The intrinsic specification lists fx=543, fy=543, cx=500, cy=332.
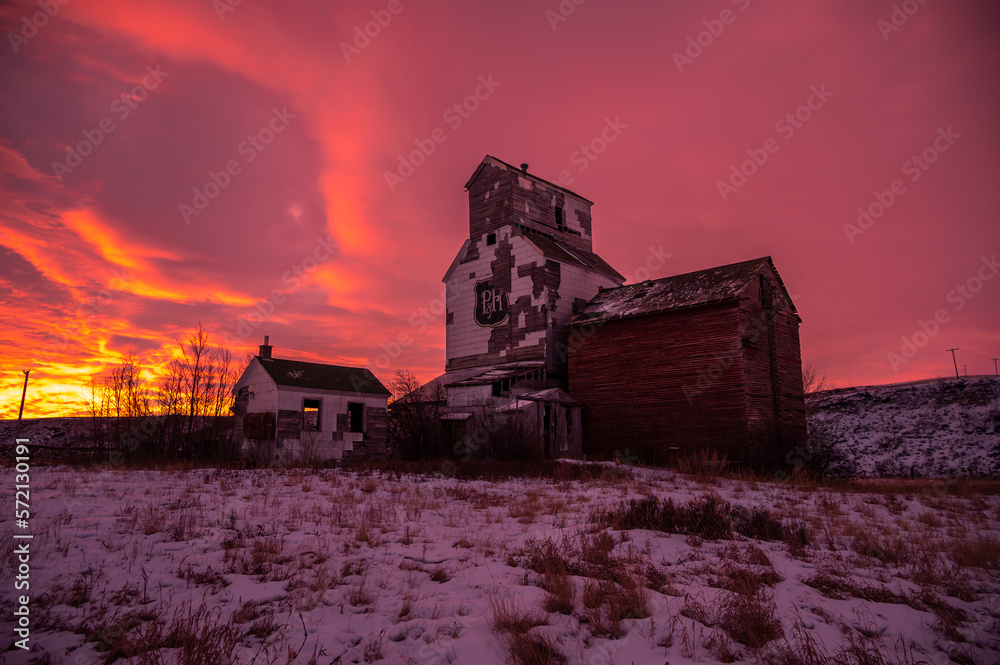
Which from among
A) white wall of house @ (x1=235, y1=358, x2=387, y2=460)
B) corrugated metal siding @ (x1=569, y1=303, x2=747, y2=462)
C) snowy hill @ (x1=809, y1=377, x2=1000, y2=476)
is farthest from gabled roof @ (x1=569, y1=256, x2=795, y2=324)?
white wall of house @ (x1=235, y1=358, x2=387, y2=460)

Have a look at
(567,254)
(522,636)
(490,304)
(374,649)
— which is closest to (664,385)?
(567,254)

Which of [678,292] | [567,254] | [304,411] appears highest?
[567,254]

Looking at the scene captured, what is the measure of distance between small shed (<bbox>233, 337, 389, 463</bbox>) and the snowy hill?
19737 millimetres

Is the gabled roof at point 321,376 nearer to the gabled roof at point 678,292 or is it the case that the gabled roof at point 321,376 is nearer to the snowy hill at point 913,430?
the gabled roof at point 678,292

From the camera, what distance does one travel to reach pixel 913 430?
1083 inches

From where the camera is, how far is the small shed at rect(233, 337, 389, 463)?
75.1ft

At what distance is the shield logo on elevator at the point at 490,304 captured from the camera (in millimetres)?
28691

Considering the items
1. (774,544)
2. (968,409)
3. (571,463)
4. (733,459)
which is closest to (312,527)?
(774,544)

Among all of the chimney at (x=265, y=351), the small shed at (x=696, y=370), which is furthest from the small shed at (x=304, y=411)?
the small shed at (x=696, y=370)

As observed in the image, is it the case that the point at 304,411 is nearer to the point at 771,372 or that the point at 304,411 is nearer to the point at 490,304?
the point at 490,304

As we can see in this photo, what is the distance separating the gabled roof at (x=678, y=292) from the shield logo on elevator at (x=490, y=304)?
13.1ft

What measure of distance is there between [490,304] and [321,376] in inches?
376

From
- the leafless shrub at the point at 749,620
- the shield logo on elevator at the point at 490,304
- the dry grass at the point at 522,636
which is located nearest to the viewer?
the dry grass at the point at 522,636

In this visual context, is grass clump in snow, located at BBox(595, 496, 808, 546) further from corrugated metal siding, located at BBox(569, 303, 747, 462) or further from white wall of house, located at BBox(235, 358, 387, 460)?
white wall of house, located at BBox(235, 358, 387, 460)
